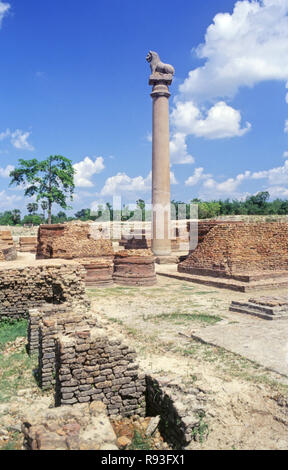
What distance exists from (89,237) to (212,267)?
474cm

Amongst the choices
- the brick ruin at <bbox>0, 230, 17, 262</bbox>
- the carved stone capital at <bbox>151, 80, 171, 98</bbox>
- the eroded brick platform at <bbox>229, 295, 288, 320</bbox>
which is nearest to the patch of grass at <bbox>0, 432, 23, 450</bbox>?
the eroded brick platform at <bbox>229, 295, 288, 320</bbox>

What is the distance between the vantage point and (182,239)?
24.4 m

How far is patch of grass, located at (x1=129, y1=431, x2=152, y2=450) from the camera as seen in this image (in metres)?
3.35

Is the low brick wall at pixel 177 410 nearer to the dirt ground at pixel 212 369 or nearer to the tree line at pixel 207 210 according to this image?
the dirt ground at pixel 212 369

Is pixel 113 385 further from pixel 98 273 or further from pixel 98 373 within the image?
pixel 98 273

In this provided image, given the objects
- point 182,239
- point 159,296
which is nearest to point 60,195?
point 182,239

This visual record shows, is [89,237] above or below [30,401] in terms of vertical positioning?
above

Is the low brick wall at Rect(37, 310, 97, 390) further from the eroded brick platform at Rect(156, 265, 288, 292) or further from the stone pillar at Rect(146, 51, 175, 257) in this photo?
the stone pillar at Rect(146, 51, 175, 257)

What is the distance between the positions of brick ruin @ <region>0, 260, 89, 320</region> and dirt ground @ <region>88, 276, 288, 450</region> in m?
0.87

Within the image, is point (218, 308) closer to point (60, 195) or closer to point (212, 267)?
point (212, 267)

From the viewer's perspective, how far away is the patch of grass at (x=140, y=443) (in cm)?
335

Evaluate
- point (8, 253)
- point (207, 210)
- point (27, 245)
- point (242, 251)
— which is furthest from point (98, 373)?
point (207, 210)

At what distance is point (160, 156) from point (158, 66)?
435 centimetres

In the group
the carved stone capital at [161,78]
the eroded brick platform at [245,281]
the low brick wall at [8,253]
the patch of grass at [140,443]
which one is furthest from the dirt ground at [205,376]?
the carved stone capital at [161,78]
